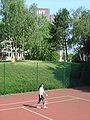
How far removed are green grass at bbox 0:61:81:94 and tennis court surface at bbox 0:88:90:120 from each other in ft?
3.72

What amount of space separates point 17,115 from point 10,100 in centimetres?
531

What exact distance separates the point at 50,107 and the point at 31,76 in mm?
8639

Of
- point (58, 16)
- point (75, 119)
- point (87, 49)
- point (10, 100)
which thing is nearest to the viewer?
point (75, 119)

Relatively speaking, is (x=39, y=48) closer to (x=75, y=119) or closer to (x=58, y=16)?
(x=58, y=16)

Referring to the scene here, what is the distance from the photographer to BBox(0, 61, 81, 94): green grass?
2648 centimetres

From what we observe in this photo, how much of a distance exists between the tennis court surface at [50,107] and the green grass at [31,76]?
1.13m

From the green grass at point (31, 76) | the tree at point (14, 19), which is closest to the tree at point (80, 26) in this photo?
the tree at point (14, 19)

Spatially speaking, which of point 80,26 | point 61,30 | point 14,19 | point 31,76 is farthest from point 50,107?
point 61,30

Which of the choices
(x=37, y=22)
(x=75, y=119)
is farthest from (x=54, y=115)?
(x=37, y=22)

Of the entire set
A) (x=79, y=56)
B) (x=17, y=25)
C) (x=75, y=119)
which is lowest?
(x=75, y=119)

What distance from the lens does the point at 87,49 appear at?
4116 cm

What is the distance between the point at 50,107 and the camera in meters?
19.9

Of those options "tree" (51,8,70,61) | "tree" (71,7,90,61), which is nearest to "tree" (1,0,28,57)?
"tree" (71,7,90,61)

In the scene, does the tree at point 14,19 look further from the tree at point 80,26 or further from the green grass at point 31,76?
the green grass at point 31,76
